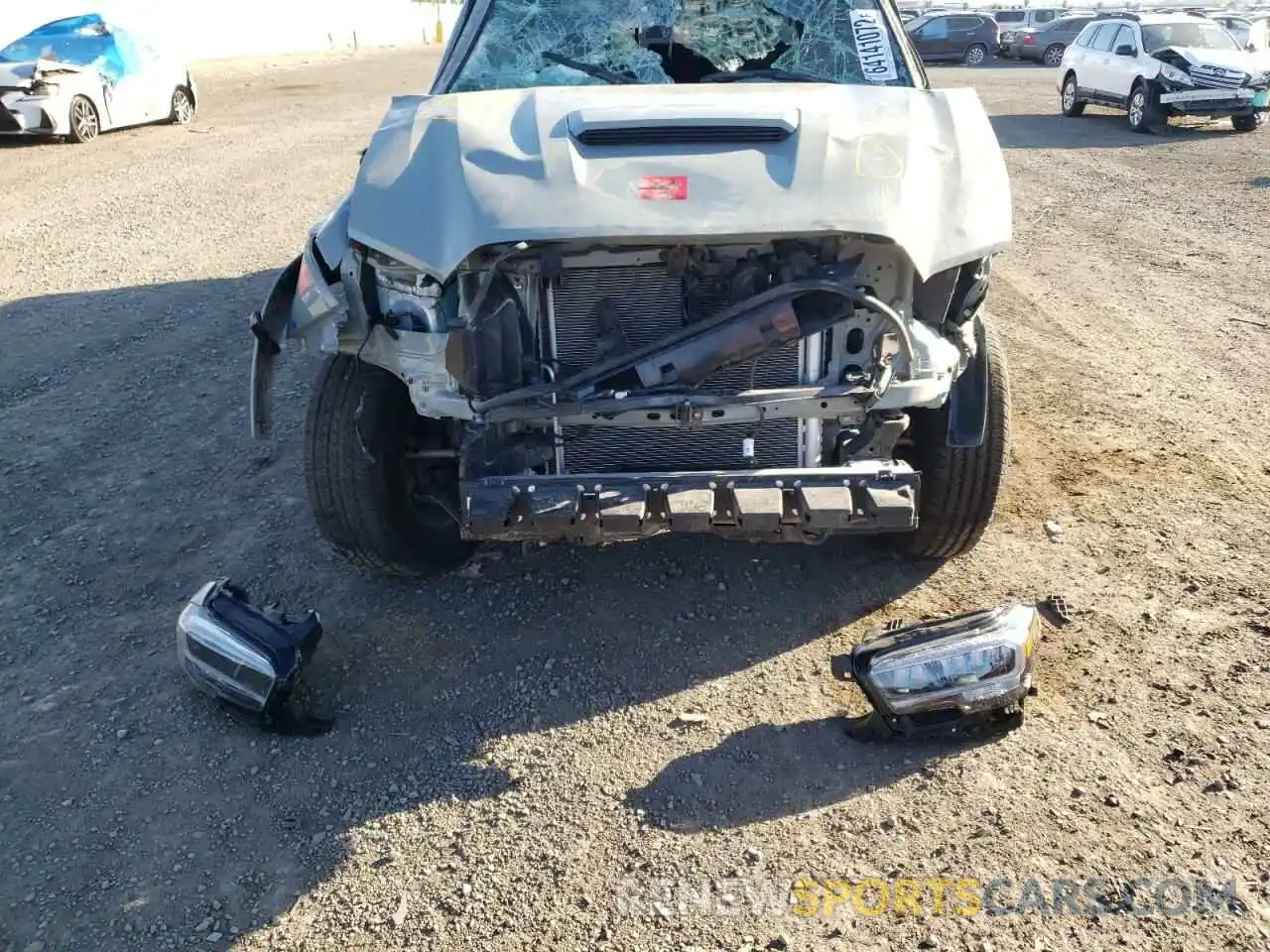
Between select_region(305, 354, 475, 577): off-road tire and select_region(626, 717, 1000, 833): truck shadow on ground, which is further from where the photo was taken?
select_region(305, 354, 475, 577): off-road tire

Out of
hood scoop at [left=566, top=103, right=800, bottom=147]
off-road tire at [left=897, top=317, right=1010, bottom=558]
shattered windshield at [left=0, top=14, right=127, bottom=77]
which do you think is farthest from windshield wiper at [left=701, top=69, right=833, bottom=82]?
shattered windshield at [left=0, top=14, right=127, bottom=77]

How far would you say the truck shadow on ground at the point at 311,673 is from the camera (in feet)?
8.50

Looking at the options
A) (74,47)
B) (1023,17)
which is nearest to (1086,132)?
(74,47)

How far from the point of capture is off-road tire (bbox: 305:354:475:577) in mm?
3383

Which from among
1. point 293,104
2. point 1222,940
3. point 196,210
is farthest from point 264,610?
Answer: point 293,104

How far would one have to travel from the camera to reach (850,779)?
9.11ft

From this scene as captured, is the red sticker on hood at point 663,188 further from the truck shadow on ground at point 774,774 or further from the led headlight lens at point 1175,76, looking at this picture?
the led headlight lens at point 1175,76

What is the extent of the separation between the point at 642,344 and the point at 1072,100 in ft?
54.2

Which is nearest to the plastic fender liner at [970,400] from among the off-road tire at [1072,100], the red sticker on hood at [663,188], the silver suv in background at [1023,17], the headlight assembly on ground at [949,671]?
the headlight assembly on ground at [949,671]

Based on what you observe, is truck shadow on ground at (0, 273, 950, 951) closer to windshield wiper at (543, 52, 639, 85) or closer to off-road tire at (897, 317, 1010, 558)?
off-road tire at (897, 317, 1010, 558)

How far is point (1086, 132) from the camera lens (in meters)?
14.8

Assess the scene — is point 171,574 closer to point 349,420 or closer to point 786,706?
point 349,420

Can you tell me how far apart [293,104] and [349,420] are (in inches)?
633

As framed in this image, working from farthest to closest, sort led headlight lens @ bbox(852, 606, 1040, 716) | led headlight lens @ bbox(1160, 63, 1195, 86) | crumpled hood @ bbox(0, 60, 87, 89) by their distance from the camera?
led headlight lens @ bbox(1160, 63, 1195, 86) < crumpled hood @ bbox(0, 60, 87, 89) < led headlight lens @ bbox(852, 606, 1040, 716)
